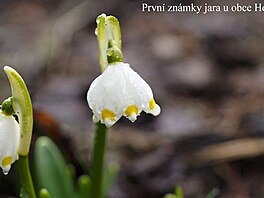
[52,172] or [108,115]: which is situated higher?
[108,115]

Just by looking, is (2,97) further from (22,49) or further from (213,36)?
(213,36)

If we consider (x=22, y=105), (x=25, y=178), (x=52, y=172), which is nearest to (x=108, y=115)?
(x=22, y=105)

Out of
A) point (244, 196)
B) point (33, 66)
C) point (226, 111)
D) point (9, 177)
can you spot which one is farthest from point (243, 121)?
point (33, 66)

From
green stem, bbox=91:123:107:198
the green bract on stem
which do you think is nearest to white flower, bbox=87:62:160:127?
the green bract on stem

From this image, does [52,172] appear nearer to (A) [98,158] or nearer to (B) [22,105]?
(A) [98,158]

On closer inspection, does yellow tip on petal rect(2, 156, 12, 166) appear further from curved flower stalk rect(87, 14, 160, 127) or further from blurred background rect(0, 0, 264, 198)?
blurred background rect(0, 0, 264, 198)

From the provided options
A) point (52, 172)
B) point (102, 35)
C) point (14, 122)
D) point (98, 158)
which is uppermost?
point (102, 35)

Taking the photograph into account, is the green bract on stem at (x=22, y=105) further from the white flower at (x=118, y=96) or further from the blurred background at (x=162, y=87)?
the blurred background at (x=162, y=87)
